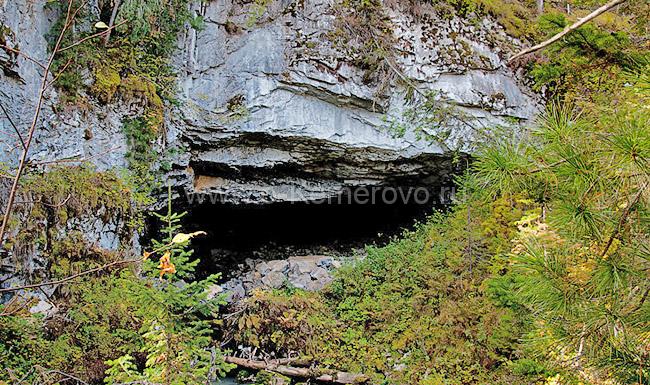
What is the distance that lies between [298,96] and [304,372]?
3.76m

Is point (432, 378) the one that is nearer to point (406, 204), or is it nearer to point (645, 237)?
point (645, 237)

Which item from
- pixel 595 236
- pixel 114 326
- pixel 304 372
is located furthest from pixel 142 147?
pixel 595 236

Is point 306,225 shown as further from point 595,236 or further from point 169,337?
point 595,236

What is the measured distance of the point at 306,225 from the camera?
863 centimetres

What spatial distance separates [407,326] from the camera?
16.8ft

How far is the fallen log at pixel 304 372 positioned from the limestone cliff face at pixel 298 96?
2.93 metres

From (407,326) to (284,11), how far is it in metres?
4.74

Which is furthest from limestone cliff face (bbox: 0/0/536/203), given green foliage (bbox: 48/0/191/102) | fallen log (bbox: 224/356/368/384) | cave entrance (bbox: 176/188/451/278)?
fallen log (bbox: 224/356/368/384)

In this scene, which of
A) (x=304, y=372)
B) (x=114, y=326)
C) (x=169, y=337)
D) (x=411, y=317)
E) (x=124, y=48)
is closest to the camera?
(x=169, y=337)

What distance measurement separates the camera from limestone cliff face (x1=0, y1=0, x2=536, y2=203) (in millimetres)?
6371

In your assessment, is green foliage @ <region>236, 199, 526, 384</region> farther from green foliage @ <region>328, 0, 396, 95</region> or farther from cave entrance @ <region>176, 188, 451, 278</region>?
green foliage @ <region>328, 0, 396, 95</region>

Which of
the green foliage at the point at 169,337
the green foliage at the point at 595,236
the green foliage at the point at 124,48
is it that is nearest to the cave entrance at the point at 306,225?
the green foliage at the point at 124,48

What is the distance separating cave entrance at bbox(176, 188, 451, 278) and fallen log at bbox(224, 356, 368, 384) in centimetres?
318

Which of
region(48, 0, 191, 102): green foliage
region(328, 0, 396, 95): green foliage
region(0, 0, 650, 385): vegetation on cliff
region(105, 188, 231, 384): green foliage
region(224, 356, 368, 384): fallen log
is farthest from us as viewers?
region(328, 0, 396, 95): green foliage
